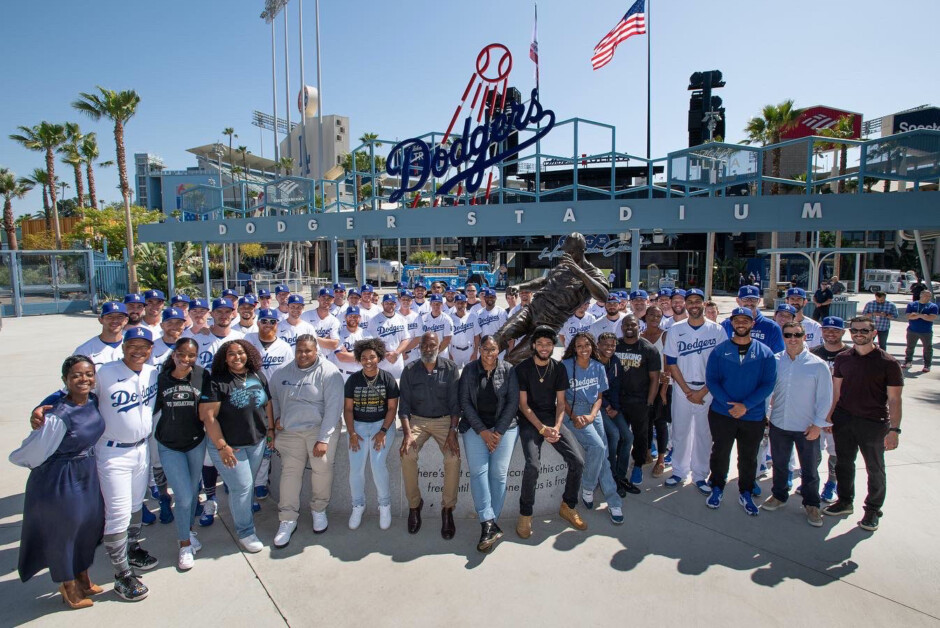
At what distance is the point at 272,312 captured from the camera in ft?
17.4

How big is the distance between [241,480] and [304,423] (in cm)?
64

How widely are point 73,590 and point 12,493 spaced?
265 centimetres

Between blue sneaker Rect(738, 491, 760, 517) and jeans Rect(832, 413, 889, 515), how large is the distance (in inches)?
32.3

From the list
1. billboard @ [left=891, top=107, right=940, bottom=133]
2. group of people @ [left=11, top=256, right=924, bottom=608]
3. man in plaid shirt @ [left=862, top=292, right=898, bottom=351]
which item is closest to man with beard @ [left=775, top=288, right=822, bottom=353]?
group of people @ [left=11, top=256, right=924, bottom=608]

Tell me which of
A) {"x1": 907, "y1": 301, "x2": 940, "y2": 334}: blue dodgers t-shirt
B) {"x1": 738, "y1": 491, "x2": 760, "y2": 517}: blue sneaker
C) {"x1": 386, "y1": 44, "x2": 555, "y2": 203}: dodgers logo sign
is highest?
{"x1": 386, "y1": 44, "x2": 555, "y2": 203}: dodgers logo sign

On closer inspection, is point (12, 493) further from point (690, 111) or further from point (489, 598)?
point (690, 111)

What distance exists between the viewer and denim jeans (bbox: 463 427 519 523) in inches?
168


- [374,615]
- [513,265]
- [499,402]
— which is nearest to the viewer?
[374,615]

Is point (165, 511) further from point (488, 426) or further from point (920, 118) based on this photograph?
point (920, 118)

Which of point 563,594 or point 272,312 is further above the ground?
point 272,312

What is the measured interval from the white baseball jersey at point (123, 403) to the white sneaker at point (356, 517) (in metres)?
1.81

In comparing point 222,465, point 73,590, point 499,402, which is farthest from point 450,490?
point 73,590

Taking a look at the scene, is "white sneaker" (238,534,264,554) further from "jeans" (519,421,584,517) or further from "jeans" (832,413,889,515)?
"jeans" (832,413,889,515)

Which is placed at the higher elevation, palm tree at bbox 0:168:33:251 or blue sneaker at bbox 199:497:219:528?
palm tree at bbox 0:168:33:251
